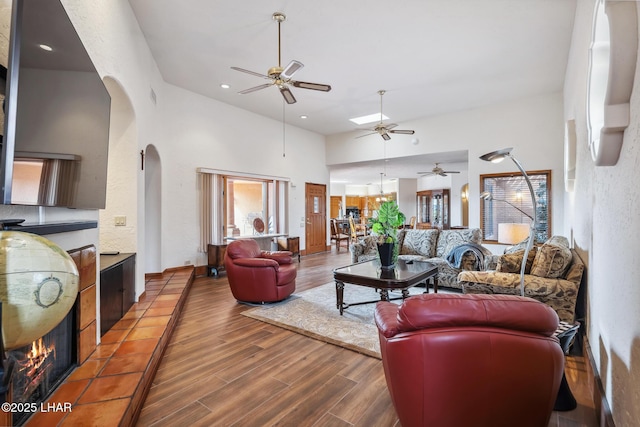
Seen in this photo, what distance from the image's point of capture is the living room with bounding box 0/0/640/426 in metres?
1.41

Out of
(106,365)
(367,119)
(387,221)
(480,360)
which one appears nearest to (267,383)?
(106,365)

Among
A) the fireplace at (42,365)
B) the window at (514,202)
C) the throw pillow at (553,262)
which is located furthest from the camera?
the window at (514,202)

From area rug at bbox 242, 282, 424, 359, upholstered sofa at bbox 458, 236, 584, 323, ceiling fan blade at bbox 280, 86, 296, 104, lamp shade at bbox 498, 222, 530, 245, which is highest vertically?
ceiling fan blade at bbox 280, 86, 296, 104

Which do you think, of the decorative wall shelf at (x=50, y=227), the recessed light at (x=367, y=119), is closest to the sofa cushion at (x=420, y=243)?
the recessed light at (x=367, y=119)

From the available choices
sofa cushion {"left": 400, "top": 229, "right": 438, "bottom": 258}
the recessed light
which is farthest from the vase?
the recessed light

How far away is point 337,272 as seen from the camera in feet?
12.0

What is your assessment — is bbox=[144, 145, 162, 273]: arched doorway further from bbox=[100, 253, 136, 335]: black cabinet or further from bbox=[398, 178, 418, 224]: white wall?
bbox=[398, 178, 418, 224]: white wall

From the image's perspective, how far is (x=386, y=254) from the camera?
12.7ft

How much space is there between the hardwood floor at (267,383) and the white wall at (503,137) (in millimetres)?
4460

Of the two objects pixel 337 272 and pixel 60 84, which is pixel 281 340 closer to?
pixel 337 272

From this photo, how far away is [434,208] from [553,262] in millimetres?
10450

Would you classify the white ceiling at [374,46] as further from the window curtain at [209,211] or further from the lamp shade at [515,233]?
the lamp shade at [515,233]

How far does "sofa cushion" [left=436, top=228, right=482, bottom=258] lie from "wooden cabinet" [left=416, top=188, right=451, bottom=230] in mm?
6281

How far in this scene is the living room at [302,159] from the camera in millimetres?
1410
